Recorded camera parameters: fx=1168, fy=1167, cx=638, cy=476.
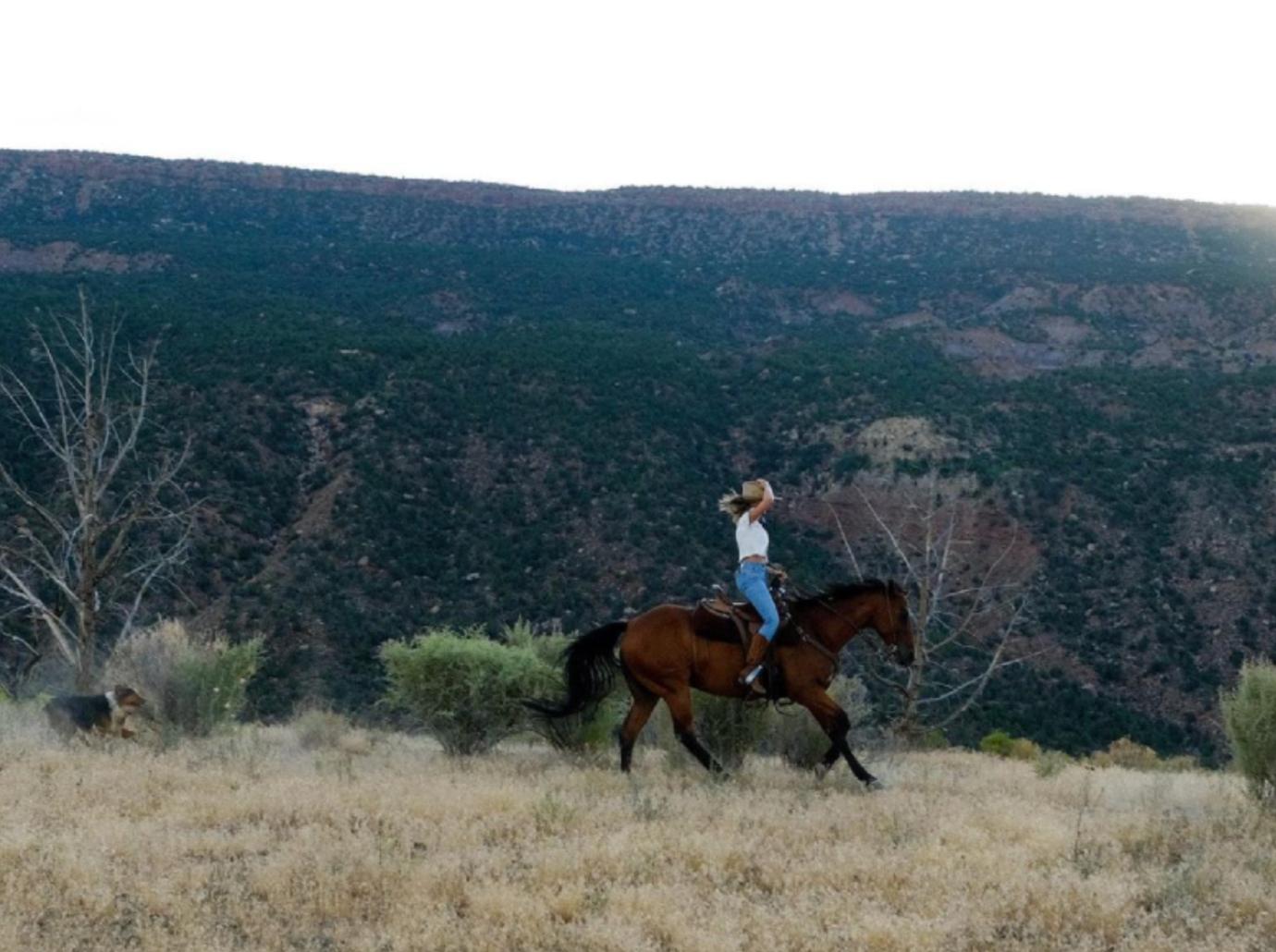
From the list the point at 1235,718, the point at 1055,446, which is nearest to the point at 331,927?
the point at 1235,718

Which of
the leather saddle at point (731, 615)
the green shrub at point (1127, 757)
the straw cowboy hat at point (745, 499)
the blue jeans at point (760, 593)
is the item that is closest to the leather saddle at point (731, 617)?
the leather saddle at point (731, 615)

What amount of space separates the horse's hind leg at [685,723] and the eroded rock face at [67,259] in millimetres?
44773

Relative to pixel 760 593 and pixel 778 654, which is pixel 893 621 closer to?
pixel 778 654

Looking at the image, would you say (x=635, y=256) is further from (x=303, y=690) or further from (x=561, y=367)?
(x=303, y=690)

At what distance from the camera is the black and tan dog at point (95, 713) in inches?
481

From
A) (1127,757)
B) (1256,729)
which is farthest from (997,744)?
(1256,729)

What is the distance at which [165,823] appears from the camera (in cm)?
832

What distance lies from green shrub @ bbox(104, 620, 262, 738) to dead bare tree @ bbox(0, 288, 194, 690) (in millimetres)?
1591

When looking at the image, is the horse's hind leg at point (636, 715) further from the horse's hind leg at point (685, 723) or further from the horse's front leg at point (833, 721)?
the horse's front leg at point (833, 721)

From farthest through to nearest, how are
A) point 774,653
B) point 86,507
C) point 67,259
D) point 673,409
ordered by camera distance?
1. point 67,259
2. point 673,409
3. point 86,507
4. point 774,653

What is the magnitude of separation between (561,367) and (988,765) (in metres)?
26.7

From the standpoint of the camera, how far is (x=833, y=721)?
407 inches

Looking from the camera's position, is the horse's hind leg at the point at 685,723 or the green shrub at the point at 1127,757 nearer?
the horse's hind leg at the point at 685,723

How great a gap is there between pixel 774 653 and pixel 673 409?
28.2 metres
